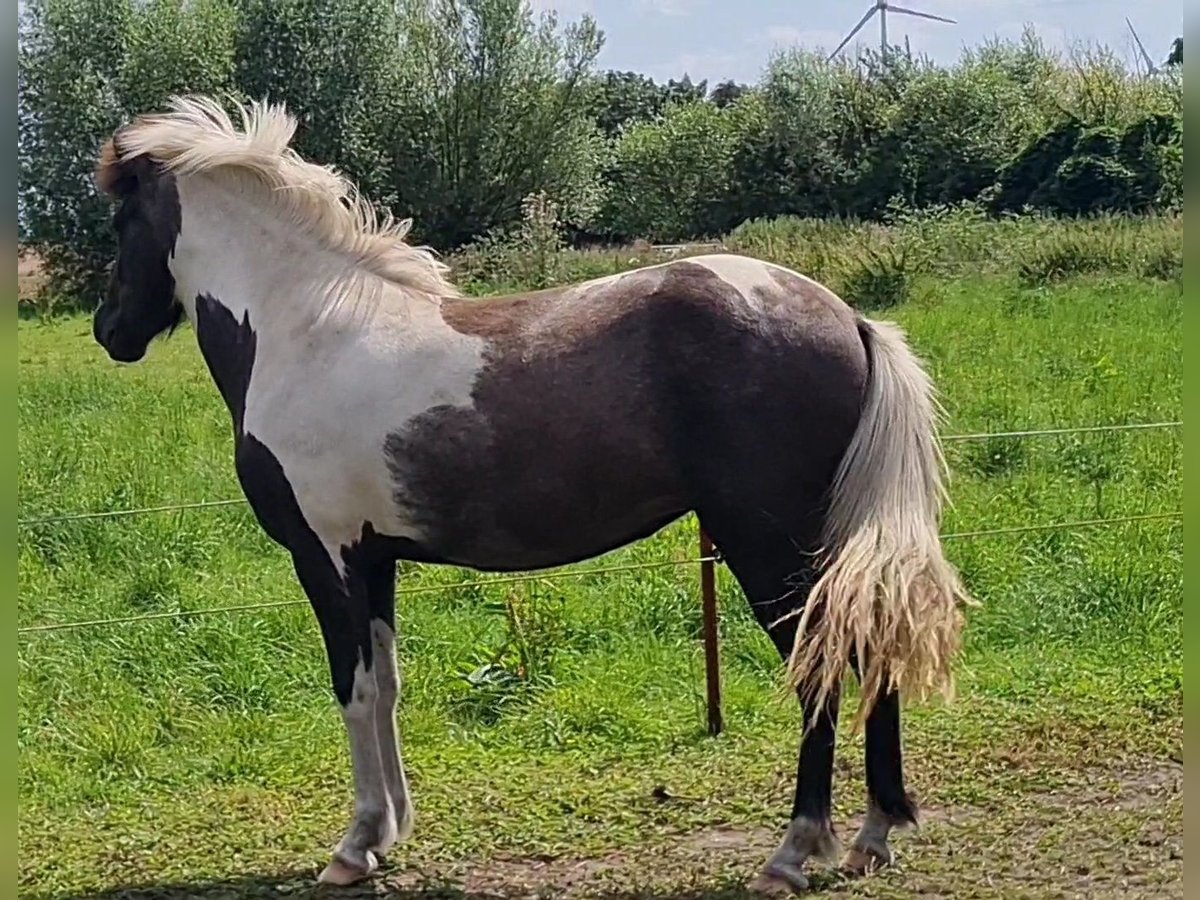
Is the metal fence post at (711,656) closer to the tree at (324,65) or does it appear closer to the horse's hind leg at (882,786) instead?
the horse's hind leg at (882,786)

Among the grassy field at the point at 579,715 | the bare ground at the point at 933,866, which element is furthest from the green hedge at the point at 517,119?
the bare ground at the point at 933,866

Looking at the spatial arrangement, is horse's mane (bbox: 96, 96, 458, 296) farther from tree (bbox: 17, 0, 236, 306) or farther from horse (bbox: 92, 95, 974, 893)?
tree (bbox: 17, 0, 236, 306)

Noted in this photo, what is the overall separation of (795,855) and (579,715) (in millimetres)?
1589

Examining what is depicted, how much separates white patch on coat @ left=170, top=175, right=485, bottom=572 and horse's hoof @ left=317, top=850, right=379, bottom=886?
833 mm

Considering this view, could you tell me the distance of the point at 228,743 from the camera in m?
4.90

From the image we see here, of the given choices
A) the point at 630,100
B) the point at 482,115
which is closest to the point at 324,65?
the point at 482,115

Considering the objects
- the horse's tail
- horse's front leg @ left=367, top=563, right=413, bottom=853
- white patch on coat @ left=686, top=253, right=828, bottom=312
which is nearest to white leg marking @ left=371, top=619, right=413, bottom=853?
horse's front leg @ left=367, top=563, right=413, bottom=853

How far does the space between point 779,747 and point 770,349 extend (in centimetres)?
182

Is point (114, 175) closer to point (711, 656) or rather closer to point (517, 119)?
point (711, 656)

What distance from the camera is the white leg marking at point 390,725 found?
3898mm

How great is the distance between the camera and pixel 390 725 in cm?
394

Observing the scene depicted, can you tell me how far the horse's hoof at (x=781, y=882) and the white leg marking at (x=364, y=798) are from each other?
3.52 ft

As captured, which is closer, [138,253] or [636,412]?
[636,412]

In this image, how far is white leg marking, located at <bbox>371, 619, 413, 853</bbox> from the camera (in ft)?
12.8
